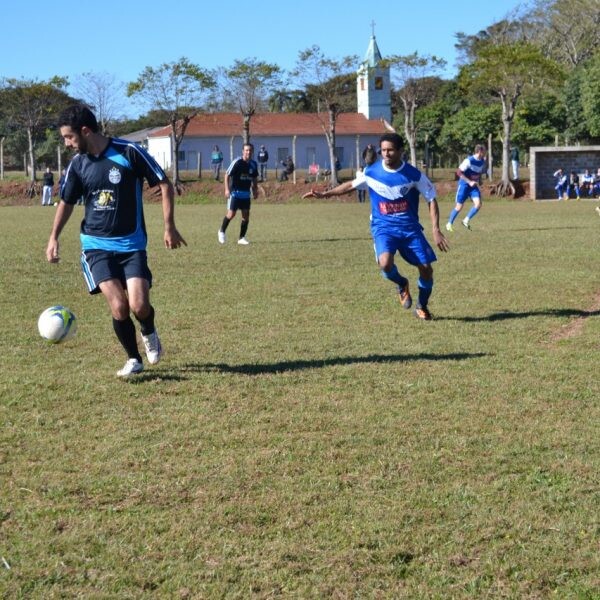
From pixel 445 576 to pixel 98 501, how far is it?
1.74 m

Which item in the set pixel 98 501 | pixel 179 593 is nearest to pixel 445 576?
pixel 179 593

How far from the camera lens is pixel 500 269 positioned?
46.1 feet

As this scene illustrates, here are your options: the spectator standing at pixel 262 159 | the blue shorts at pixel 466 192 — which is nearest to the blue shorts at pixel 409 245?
the blue shorts at pixel 466 192

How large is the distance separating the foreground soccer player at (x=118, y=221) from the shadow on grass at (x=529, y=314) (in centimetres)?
375

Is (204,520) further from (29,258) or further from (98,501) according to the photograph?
(29,258)

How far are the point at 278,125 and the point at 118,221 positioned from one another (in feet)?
229

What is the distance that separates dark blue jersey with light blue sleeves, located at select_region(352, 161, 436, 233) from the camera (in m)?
9.69

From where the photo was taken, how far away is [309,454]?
17.0 ft

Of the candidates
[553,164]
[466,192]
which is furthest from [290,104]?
[466,192]

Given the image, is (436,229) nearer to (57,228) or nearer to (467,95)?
(57,228)

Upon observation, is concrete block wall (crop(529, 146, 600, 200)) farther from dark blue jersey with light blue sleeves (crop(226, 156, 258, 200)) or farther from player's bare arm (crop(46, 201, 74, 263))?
player's bare arm (crop(46, 201, 74, 263))

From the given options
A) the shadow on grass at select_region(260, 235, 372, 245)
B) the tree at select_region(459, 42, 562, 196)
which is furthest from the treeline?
the shadow on grass at select_region(260, 235, 372, 245)

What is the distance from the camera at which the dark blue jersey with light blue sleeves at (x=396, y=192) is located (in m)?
9.69

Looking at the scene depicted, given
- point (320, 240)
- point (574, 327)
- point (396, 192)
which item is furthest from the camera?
point (320, 240)
